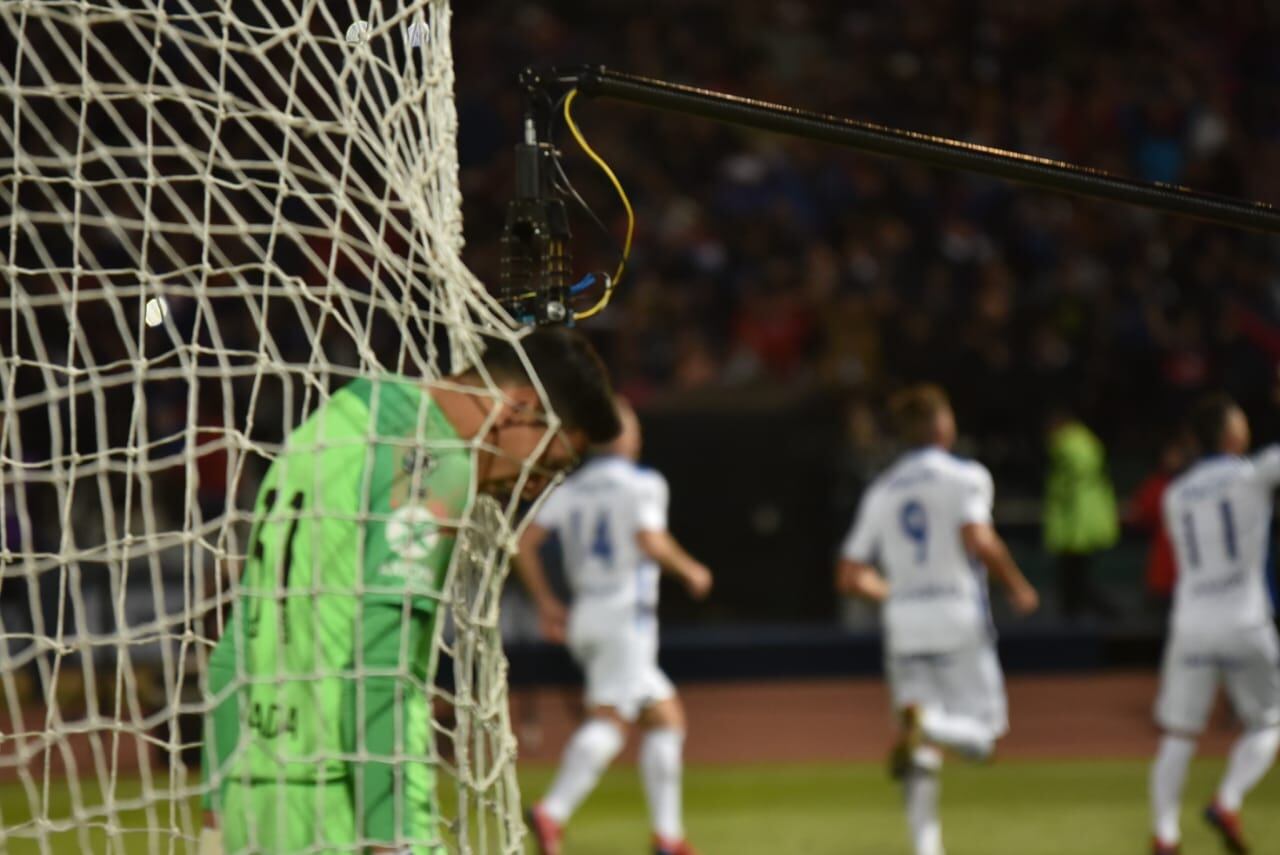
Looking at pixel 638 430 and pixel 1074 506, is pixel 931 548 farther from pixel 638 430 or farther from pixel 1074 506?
pixel 1074 506

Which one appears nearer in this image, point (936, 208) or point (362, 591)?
point (362, 591)

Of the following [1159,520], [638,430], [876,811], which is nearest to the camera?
[876,811]

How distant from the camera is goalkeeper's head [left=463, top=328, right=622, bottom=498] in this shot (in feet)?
10.7

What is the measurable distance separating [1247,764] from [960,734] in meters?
1.27

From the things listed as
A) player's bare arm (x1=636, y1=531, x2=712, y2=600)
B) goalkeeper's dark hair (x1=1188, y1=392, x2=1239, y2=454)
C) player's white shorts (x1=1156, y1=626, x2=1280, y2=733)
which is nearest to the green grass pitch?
player's white shorts (x1=1156, y1=626, x2=1280, y2=733)

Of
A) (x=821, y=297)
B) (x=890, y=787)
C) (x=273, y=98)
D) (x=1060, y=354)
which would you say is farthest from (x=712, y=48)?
(x=273, y=98)

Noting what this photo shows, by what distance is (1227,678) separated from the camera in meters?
8.03

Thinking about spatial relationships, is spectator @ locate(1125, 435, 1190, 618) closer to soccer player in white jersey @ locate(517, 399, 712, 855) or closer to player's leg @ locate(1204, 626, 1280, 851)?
player's leg @ locate(1204, 626, 1280, 851)

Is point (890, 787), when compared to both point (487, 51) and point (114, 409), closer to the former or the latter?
point (114, 409)

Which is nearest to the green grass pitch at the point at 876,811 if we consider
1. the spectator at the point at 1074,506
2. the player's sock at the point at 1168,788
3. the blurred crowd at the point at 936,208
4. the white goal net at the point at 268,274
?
the player's sock at the point at 1168,788

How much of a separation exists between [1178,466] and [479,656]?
10.1 meters

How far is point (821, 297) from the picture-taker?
595 inches

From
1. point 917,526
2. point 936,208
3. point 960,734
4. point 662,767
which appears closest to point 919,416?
point 917,526

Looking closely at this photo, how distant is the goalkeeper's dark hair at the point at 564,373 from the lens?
10.8ft
